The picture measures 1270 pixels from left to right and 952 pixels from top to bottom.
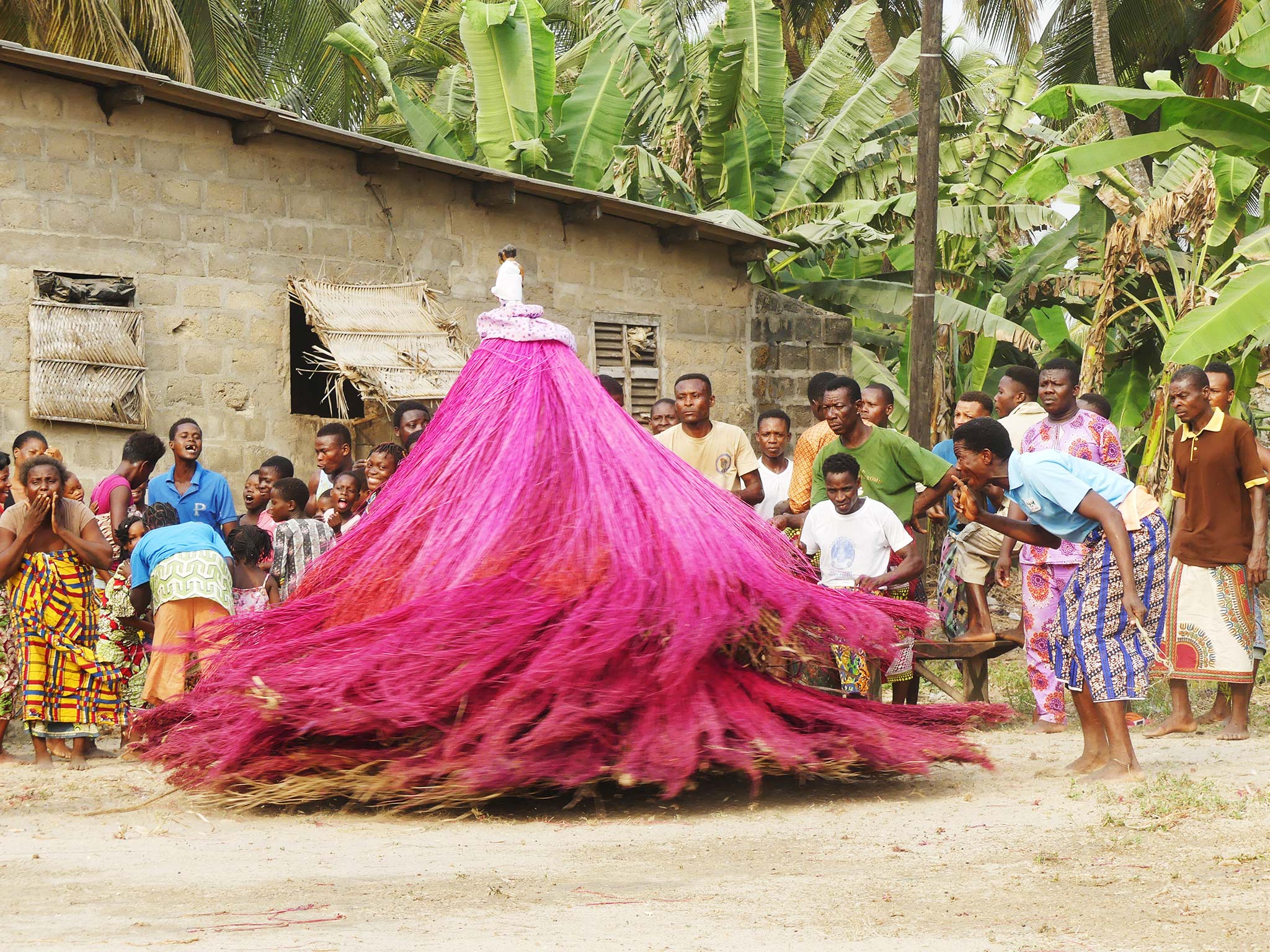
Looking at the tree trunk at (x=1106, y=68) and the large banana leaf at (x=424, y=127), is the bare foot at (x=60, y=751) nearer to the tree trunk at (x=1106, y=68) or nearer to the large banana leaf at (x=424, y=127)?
the large banana leaf at (x=424, y=127)

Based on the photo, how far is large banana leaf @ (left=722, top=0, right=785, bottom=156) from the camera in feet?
42.9

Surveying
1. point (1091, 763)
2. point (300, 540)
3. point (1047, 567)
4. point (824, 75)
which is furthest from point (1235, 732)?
point (824, 75)

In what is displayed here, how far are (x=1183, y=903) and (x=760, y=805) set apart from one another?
5.68 ft

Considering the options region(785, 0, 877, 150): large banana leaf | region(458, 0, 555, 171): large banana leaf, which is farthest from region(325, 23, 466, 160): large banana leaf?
region(785, 0, 877, 150): large banana leaf

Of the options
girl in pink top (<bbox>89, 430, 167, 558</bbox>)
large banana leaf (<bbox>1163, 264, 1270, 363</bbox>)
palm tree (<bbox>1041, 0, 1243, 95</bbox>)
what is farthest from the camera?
palm tree (<bbox>1041, 0, 1243, 95</bbox>)

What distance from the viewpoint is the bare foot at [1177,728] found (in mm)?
6609

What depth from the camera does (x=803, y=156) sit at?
13.7 m

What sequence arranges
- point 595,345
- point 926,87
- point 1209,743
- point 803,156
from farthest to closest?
point 803,156
point 595,345
point 926,87
point 1209,743

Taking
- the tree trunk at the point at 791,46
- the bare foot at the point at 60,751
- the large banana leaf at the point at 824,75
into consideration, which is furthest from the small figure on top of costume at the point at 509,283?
the tree trunk at the point at 791,46

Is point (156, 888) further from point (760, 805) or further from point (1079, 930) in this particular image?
point (1079, 930)

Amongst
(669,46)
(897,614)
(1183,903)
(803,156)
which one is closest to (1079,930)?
(1183,903)

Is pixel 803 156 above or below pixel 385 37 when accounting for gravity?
below

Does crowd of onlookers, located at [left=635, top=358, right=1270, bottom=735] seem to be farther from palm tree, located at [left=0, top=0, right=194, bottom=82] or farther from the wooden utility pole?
palm tree, located at [left=0, top=0, right=194, bottom=82]

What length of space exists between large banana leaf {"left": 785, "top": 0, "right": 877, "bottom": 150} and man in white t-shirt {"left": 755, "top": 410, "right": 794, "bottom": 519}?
677 cm
